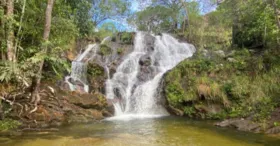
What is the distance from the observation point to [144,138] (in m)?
6.56

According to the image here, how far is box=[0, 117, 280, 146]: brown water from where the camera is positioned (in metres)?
5.86

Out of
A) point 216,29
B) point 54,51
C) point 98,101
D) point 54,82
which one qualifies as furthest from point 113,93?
point 216,29

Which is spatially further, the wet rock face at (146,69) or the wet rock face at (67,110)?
the wet rock face at (146,69)

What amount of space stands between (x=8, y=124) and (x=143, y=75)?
838cm

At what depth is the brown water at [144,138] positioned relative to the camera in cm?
586

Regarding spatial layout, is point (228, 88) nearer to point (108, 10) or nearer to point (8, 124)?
point (8, 124)

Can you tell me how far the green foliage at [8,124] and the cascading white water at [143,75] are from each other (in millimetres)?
5002

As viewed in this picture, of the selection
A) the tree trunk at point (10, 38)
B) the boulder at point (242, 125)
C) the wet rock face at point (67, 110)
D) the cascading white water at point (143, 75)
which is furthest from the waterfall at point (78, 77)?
the boulder at point (242, 125)

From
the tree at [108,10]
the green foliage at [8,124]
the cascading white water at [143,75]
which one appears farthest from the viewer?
the tree at [108,10]

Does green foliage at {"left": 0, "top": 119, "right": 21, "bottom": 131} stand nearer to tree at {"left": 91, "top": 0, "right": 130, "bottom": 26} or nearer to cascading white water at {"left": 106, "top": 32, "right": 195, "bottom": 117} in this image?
cascading white water at {"left": 106, "top": 32, "right": 195, "bottom": 117}

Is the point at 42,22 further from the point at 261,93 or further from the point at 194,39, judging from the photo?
the point at 194,39

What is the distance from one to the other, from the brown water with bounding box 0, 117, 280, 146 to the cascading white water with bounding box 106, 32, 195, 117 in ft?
13.7

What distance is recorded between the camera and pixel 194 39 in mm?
19734

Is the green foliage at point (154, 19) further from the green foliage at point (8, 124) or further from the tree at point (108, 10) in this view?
the green foliage at point (8, 124)
